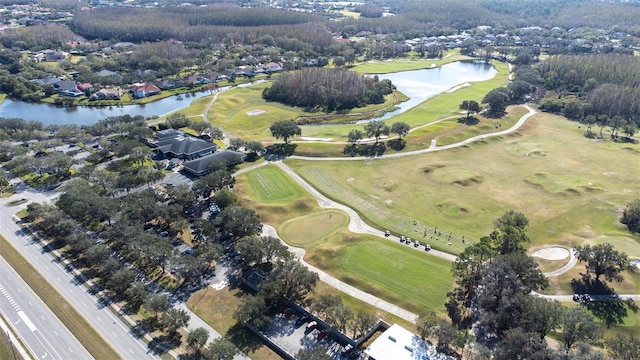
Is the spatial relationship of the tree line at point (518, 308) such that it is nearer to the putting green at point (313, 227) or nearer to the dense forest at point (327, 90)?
the putting green at point (313, 227)

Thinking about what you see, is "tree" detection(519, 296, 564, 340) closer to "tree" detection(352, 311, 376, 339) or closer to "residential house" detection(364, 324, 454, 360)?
"residential house" detection(364, 324, 454, 360)

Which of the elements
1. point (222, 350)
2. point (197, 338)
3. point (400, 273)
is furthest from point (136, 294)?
point (400, 273)

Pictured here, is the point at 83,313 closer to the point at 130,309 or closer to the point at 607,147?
the point at 130,309

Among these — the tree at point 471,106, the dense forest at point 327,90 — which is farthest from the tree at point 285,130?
the tree at point 471,106

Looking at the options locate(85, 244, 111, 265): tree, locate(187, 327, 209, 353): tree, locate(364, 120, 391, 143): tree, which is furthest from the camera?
locate(364, 120, 391, 143): tree

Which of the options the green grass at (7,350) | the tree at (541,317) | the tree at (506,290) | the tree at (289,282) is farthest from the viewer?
the tree at (289,282)

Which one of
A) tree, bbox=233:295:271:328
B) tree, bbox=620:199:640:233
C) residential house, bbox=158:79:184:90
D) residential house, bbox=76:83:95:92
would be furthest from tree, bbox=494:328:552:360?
residential house, bbox=76:83:95:92
